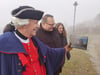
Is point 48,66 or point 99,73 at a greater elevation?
point 48,66

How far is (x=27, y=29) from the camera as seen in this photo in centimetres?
224

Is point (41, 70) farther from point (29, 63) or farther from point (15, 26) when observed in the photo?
point (15, 26)

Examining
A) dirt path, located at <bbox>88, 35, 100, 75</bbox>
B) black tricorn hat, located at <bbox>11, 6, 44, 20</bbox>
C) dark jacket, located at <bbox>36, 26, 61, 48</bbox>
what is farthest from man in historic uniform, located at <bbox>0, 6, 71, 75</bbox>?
dirt path, located at <bbox>88, 35, 100, 75</bbox>

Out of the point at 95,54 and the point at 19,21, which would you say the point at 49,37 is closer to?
the point at 19,21

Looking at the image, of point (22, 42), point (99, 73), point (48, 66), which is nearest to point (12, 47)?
point (22, 42)

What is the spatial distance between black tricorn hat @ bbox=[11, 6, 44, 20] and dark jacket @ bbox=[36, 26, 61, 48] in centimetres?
137

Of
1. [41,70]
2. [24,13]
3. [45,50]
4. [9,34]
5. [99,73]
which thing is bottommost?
[99,73]

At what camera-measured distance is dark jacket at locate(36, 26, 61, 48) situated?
12.1 ft

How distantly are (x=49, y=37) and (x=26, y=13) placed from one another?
159 cm

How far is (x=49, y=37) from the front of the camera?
12.3 feet

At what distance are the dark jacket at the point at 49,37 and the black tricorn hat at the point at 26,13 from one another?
4.50ft

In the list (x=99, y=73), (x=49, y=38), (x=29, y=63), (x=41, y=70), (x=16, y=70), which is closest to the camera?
(x=16, y=70)

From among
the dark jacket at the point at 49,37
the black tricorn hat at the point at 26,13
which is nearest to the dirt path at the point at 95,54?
the dark jacket at the point at 49,37

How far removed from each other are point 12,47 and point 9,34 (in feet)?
0.49
